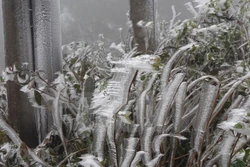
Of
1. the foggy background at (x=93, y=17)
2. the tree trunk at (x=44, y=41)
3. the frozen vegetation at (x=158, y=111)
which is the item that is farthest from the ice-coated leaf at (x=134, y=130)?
the foggy background at (x=93, y=17)

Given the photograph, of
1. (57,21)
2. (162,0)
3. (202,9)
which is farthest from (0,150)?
(162,0)

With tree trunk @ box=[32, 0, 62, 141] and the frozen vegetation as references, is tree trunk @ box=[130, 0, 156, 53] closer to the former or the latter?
the frozen vegetation

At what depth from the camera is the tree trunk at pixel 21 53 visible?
1942mm

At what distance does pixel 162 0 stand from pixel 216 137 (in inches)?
312

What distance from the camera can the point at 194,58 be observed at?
1.71 metres

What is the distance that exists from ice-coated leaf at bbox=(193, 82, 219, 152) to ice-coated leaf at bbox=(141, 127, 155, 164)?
0.15m

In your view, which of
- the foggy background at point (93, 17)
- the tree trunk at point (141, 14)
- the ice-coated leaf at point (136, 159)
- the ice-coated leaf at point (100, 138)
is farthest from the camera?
the foggy background at point (93, 17)

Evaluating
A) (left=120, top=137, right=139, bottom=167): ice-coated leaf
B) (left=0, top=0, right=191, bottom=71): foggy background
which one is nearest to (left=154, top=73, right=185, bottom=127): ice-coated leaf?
(left=120, top=137, right=139, bottom=167): ice-coated leaf

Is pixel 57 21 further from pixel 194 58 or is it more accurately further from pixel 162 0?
pixel 162 0

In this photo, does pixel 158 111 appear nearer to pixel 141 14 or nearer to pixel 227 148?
pixel 227 148

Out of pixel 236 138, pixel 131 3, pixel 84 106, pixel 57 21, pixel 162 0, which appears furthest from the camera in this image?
pixel 162 0

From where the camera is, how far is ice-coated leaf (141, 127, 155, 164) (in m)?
1.10

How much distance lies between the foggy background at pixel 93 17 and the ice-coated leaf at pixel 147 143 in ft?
24.1

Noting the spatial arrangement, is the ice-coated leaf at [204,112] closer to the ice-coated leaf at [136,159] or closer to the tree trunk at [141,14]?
the ice-coated leaf at [136,159]
